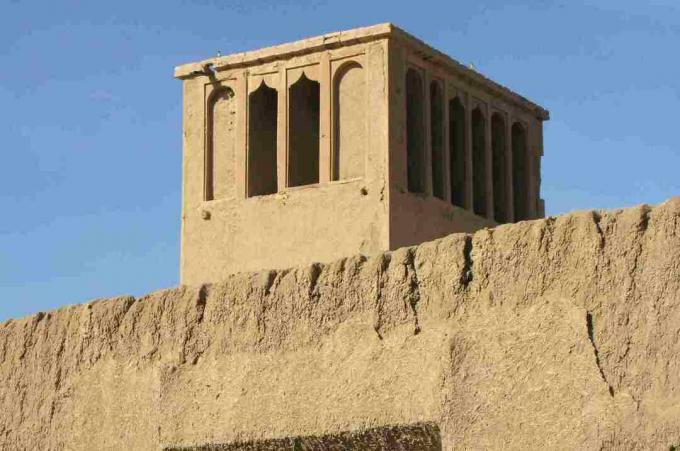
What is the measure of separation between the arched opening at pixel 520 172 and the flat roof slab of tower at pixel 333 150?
334 millimetres

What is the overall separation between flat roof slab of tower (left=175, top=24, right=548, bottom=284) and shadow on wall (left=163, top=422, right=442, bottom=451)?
5.64m

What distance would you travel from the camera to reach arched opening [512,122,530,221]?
16469 mm

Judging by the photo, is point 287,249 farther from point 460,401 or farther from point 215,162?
point 460,401

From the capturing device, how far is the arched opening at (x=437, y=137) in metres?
15.1

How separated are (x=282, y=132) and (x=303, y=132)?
0.35 meters

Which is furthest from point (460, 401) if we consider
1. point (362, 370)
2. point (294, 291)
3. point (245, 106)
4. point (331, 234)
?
point (245, 106)

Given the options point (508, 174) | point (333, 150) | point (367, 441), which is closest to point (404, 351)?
point (367, 441)

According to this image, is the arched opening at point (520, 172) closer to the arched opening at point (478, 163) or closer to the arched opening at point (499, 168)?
the arched opening at point (499, 168)

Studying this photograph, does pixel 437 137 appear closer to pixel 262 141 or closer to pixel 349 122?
pixel 349 122

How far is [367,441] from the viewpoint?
26.6ft

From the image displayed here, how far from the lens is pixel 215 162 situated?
608 inches

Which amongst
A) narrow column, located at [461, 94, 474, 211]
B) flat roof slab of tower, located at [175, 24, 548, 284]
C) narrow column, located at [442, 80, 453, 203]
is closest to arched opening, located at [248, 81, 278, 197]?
flat roof slab of tower, located at [175, 24, 548, 284]

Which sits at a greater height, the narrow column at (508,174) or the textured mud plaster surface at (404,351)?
the narrow column at (508,174)

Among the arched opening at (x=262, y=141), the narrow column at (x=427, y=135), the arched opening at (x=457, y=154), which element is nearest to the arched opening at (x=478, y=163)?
the arched opening at (x=457, y=154)
